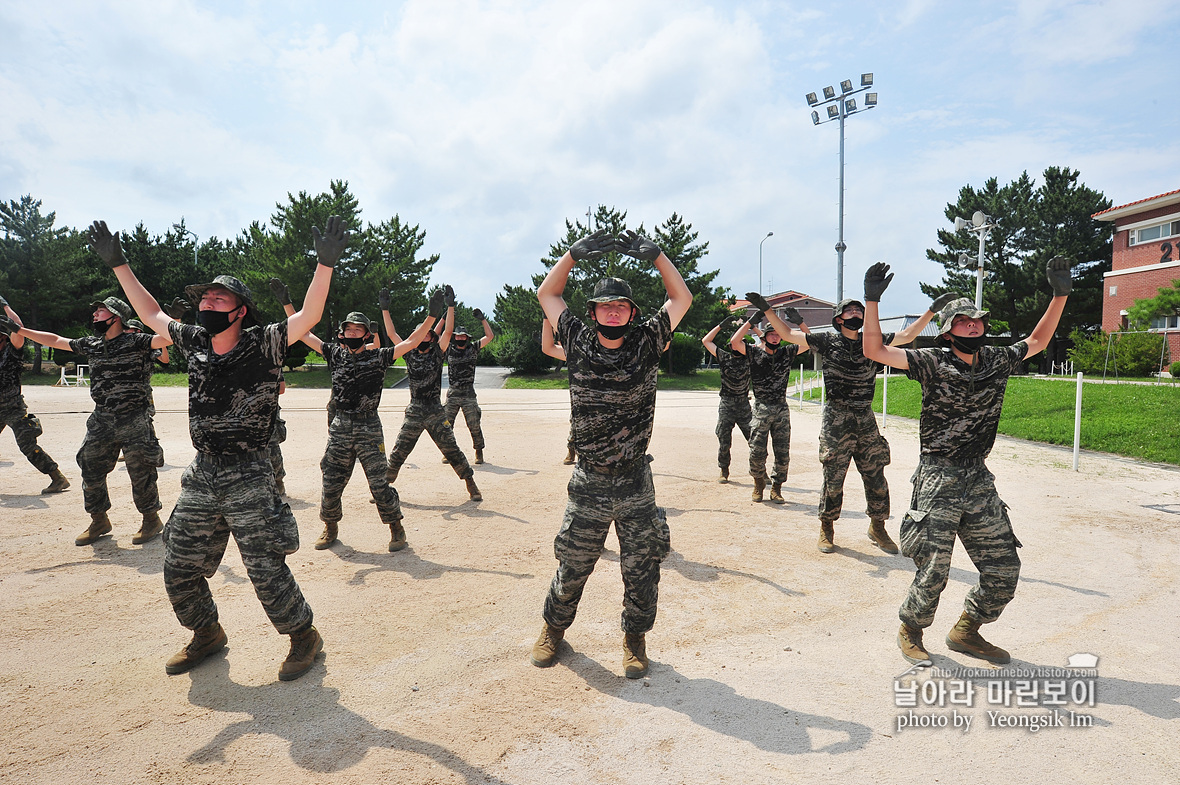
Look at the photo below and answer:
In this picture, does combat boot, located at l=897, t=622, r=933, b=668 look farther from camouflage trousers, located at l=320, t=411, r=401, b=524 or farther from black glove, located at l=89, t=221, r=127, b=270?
black glove, located at l=89, t=221, r=127, b=270

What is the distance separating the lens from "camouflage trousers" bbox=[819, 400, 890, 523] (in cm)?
617

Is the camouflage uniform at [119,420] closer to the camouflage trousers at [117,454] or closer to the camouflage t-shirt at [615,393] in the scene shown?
the camouflage trousers at [117,454]

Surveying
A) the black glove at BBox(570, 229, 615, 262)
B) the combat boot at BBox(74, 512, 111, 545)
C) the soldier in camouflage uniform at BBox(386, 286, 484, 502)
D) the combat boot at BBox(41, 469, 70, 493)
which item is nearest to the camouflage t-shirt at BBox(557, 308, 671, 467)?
the black glove at BBox(570, 229, 615, 262)

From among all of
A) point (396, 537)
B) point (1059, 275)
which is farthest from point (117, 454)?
point (1059, 275)

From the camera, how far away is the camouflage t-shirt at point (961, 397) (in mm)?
3969

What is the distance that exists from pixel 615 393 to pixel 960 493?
2.28 meters

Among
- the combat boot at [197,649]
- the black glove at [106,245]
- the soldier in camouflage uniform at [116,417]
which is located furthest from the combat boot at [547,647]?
the soldier in camouflage uniform at [116,417]

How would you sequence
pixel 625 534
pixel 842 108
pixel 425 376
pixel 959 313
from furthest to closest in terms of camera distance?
pixel 842 108 → pixel 425 376 → pixel 959 313 → pixel 625 534

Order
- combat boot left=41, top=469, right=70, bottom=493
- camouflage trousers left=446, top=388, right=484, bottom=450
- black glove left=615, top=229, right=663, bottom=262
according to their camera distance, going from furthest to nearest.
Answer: camouflage trousers left=446, top=388, right=484, bottom=450 < combat boot left=41, top=469, right=70, bottom=493 < black glove left=615, top=229, right=663, bottom=262

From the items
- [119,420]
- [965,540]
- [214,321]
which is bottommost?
[965,540]

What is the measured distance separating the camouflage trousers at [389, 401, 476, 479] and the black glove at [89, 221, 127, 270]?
4.01m

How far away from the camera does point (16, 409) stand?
8.13 m

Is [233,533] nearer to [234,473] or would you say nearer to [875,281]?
[234,473]

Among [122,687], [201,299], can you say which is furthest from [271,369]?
[122,687]
